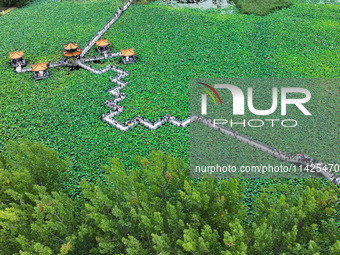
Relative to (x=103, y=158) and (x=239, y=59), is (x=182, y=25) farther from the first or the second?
(x=103, y=158)

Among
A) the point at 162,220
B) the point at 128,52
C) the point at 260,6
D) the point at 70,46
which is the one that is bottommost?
the point at 162,220

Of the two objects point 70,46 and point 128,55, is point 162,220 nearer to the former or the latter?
point 128,55

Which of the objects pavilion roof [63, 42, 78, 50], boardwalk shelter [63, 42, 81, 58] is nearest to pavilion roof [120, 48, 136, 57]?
boardwalk shelter [63, 42, 81, 58]

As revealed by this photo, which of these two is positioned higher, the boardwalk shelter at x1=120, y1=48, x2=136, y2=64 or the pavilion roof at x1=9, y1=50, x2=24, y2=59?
the pavilion roof at x1=9, y1=50, x2=24, y2=59

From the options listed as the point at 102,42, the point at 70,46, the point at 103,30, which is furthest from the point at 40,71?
the point at 103,30

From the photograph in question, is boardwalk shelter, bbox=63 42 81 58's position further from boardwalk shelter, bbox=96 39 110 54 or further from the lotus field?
boardwalk shelter, bbox=96 39 110 54

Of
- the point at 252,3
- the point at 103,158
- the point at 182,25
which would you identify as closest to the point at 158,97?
the point at 103,158
